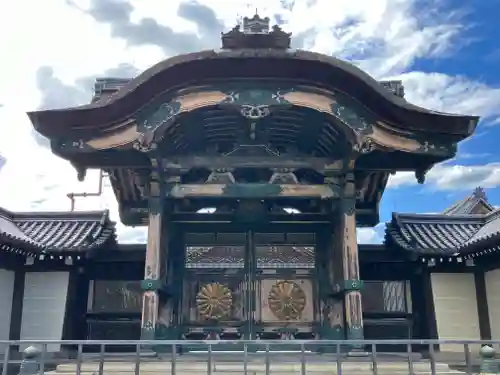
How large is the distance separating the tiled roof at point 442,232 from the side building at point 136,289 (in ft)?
0.22

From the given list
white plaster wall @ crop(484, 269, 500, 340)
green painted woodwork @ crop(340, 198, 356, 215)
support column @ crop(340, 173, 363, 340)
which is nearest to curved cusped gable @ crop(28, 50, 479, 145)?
support column @ crop(340, 173, 363, 340)

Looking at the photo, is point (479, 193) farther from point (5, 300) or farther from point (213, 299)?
point (5, 300)

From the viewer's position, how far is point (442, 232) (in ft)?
54.1

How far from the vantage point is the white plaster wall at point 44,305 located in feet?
47.8

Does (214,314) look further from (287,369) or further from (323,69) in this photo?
(323,69)

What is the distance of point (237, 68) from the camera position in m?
10.7

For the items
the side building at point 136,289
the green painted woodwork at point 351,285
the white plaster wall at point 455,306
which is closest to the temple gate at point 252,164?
the green painted woodwork at point 351,285

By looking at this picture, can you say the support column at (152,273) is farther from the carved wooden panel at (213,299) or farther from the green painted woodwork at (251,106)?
the carved wooden panel at (213,299)

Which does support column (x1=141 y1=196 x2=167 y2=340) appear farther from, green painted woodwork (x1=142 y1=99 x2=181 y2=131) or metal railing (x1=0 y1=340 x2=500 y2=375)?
green painted woodwork (x1=142 y1=99 x2=181 y2=131)

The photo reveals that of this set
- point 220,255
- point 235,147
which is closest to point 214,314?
point 220,255

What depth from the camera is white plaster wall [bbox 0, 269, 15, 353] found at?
14.2 m

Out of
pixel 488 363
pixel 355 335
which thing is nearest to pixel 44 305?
pixel 355 335

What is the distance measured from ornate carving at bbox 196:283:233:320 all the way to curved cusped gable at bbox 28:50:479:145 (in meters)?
4.39

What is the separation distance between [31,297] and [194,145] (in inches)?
259
